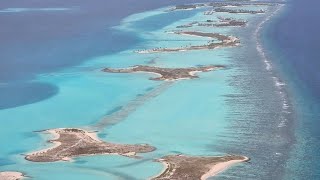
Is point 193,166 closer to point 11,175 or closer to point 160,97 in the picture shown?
point 11,175

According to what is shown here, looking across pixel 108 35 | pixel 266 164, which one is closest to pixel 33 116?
pixel 266 164

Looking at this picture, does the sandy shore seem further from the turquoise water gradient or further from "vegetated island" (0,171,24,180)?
"vegetated island" (0,171,24,180)

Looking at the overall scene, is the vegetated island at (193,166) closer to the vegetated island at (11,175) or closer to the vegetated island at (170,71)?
the vegetated island at (11,175)

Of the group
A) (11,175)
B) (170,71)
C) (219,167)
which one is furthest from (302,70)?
(11,175)

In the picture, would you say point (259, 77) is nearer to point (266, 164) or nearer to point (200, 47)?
point (200, 47)

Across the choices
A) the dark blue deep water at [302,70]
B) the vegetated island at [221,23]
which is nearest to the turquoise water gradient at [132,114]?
the dark blue deep water at [302,70]

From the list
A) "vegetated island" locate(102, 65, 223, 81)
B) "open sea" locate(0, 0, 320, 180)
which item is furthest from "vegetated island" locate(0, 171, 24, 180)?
"vegetated island" locate(102, 65, 223, 81)
